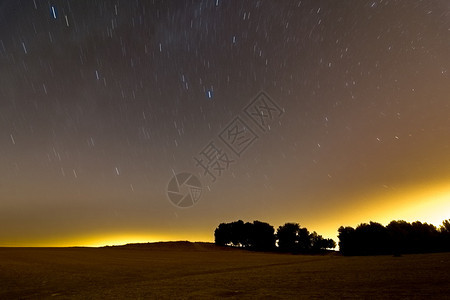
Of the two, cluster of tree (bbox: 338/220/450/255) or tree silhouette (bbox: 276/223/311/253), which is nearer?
cluster of tree (bbox: 338/220/450/255)

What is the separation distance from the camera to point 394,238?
8181cm

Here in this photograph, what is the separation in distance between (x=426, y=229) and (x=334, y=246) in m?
53.3

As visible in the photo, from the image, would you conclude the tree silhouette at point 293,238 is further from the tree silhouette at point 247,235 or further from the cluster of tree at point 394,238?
the cluster of tree at point 394,238

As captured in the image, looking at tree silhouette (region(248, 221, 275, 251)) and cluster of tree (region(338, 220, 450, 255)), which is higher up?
tree silhouette (region(248, 221, 275, 251))

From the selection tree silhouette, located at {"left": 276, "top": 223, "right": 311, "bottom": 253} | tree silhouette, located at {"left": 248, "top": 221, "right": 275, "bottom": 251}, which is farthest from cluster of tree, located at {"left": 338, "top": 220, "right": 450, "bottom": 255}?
tree silhouette, located at {"left": 248, "top": 221, "right": 275, "bottom": 251}

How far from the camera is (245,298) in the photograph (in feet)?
36.9

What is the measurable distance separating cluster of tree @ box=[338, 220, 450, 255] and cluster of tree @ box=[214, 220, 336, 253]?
2312 centimetres

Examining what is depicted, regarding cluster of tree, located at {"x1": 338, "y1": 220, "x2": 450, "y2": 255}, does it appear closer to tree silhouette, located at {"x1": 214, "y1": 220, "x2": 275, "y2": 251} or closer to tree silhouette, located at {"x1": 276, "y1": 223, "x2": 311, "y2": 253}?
tree silhouette, located at {"x1": 276, "y1": 223, "x2": 311, "y2": 253}

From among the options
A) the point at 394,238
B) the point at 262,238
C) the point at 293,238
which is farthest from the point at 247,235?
the point at 394,238

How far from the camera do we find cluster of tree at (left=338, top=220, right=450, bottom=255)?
250ft

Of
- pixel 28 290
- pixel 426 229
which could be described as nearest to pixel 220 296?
pixel 28 290

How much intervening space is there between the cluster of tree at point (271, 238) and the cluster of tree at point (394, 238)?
23.1m

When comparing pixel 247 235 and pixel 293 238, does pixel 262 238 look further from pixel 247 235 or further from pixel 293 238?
pixel 293 238

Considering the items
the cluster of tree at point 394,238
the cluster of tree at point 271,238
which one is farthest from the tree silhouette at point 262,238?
the cluster of tree at point 394,238
